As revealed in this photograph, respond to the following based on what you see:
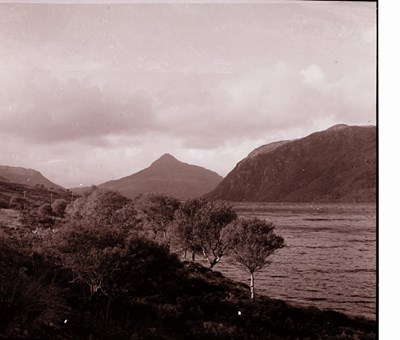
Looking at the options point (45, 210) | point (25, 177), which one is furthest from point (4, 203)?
point (25, 177)

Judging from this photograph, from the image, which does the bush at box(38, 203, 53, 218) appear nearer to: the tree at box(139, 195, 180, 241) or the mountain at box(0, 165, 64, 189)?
the mountain at box(0, 165, 64, 189)

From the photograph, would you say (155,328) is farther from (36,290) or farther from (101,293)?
(36,290)

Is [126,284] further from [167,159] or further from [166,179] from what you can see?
[167,159]

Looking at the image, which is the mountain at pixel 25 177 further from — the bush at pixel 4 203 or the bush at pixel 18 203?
the bush at pixel 4 203

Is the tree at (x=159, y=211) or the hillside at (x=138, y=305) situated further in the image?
the tree at (x=159, y=211)

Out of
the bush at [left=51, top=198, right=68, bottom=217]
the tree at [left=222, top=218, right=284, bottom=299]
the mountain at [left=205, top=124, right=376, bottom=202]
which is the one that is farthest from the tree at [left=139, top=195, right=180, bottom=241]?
the bush at [left=51, top=198, right=68, bottom=217]

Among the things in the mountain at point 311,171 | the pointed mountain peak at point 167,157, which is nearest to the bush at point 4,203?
the pointed mountain peak at point 167,157
